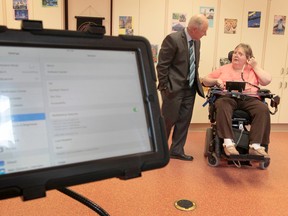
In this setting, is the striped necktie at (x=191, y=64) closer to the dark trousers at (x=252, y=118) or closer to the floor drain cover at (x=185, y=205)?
the dark trousers at (x=252, y=118)

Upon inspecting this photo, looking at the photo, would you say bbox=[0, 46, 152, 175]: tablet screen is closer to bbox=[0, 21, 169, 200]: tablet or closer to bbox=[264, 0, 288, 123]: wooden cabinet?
bbox=[0, 21, 169, 200]: tablet

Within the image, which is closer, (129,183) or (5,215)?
(5,215)

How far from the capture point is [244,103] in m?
2.56

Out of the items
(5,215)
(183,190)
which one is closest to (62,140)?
(5,215)

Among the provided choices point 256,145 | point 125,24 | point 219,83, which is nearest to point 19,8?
point 125,24

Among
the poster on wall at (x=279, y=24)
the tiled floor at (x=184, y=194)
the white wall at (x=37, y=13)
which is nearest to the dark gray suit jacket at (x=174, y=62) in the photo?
the tiled floor at (x=184, y=194)

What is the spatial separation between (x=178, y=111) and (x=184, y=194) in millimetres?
931

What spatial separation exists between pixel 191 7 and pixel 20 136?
352cm

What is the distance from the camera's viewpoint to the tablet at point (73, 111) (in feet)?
1.41

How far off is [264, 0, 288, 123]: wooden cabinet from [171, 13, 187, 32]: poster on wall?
3.76 ft

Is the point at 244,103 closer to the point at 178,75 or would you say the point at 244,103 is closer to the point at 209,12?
the point at 178,75

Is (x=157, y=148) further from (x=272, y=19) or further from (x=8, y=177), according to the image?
(x=272, y=19)

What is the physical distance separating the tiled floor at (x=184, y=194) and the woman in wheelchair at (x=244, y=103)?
0.83 ft

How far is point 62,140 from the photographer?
46 cm
